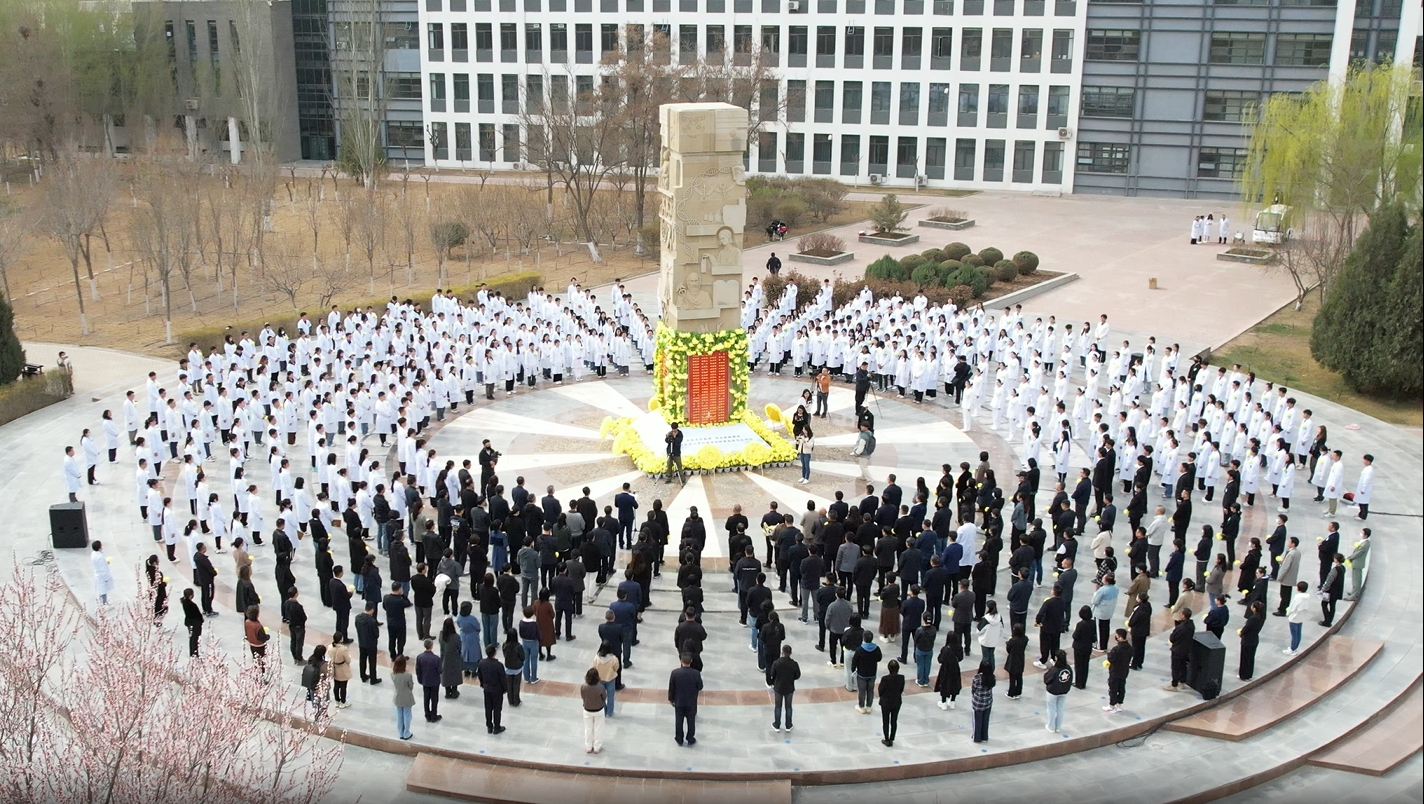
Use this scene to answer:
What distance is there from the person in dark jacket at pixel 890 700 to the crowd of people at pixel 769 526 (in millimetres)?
67

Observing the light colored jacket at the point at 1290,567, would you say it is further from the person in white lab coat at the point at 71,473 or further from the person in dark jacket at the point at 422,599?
the person in white lab coat at the point at 71,473

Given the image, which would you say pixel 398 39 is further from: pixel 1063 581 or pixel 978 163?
pixel 1063 581

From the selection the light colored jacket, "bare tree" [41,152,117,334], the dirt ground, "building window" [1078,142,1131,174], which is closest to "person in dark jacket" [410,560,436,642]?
the light colored jacket

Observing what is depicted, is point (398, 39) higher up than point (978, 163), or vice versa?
point (398, 39)

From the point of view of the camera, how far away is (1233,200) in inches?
2387

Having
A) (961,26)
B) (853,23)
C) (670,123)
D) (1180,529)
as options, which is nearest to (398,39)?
(853,23)

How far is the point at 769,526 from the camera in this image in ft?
61.2

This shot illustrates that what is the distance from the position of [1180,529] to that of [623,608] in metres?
9.01

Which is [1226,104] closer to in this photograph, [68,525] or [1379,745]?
[1379,745]

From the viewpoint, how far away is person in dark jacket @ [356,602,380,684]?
15305 mm

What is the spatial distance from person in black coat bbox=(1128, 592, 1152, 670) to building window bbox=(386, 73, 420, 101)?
204 ft

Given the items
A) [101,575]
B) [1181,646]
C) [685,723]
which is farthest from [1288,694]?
[101,575]

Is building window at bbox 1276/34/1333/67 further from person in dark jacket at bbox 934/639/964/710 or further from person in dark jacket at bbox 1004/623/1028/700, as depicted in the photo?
person in dark jacket at bbox 934/639/964/710

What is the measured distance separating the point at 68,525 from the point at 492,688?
9.62 metres
